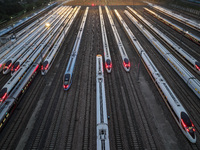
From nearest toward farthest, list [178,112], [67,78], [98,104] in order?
[178,112] → [98,104] → [67,78]

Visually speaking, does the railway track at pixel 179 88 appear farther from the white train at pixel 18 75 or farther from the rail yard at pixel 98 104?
the white train at pixel 18 75

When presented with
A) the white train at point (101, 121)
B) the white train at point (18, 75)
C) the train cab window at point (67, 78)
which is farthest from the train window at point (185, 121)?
the white train at point (18, 75)

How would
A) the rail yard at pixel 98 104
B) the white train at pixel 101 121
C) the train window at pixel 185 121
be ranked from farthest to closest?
the rail yard at pixel 98 104
the train window at pixel 185 121
the white train at pixel 101 121

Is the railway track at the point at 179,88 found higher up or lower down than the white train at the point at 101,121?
higher up

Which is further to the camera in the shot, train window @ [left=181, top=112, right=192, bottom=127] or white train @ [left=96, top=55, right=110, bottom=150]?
train window @ [left=181, top=112, right=192, bottom=127]

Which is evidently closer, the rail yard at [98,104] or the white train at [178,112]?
the white train at [178,112]

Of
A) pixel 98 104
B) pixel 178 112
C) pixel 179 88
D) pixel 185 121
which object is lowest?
pixel 185 121

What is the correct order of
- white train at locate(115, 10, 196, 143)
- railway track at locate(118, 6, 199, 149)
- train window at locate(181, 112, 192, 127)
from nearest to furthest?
white train at locate(115, 10, 196, 143)
train window at locate(181, 112, 192, 127)
railway track at locate(118, 6, 199, 149)

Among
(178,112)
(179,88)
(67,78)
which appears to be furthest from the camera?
(67,78)

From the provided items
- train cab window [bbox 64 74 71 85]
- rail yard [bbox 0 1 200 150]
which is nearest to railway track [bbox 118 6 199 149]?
rail yard [bbox 0 1 200 150]

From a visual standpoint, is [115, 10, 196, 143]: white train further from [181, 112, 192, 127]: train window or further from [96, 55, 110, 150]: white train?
[96, 55, 110, 150]: white train

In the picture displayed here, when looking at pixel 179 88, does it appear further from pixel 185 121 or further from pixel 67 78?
pixel 67 78

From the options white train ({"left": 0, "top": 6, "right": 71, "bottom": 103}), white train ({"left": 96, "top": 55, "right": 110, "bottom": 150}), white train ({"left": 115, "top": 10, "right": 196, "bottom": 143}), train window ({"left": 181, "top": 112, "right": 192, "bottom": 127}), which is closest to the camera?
white train ({"left": 96, "top": 55, "right": 110, "bottom": 150})

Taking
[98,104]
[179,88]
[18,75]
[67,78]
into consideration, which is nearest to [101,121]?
[98,104]
